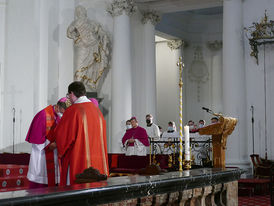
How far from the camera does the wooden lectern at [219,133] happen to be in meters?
5.59

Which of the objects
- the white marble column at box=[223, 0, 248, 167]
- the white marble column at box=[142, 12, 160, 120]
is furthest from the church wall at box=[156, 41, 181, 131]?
the white marble column at box=[223, 0, 248, 167]

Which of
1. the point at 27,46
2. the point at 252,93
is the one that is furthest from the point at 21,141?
the point at 252,93

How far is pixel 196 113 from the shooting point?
22.6m

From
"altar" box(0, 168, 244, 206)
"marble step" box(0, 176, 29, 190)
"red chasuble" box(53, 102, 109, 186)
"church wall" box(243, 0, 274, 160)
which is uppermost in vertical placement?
"church wall" box(243, 0, 274, 160)

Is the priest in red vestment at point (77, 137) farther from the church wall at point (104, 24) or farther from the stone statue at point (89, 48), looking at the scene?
the church wall at point (104, 24)

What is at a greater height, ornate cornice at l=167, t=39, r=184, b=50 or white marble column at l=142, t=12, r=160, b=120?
ornate cornice at l=167, t=39, r=184, b=50

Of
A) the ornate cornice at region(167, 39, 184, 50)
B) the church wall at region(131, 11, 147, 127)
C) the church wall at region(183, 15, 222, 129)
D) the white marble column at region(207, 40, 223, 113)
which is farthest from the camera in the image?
the church wall at region(183, 15, 222, 129)

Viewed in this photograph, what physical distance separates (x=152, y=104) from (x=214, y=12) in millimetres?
8001

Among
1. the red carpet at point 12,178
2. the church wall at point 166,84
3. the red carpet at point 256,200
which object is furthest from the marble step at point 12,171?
the church wall at point 166,84

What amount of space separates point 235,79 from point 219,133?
8.70 m

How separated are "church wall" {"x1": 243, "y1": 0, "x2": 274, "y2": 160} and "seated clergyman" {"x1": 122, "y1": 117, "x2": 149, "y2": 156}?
3747mm

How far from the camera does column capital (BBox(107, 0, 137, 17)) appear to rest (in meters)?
15.7

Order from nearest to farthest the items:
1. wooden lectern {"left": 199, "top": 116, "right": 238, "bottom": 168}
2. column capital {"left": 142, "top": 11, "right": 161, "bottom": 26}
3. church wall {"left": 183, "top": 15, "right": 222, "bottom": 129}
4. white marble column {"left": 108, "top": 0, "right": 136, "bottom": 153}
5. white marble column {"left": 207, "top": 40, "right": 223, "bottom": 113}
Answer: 1. wooden lectern {"left": 199, "top": 116, "right": 238, "bottom": 168}
2. white marble column {"left": 108, "top": 0, "right": 136, "bottom": 153}
3. column capital {"left": 142, "top": 11, "right": 161, "bottom": 26}
4. white marble column {"left": 207, "top": 40, "right": 223, "bottom": 113}
5. church wall {"left": 183, "top": 15, "right": 222, "bottom": 129}

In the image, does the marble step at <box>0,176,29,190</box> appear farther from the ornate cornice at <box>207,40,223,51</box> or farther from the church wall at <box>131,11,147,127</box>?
the ornate cornice at <box>207,40,223,51</box>
